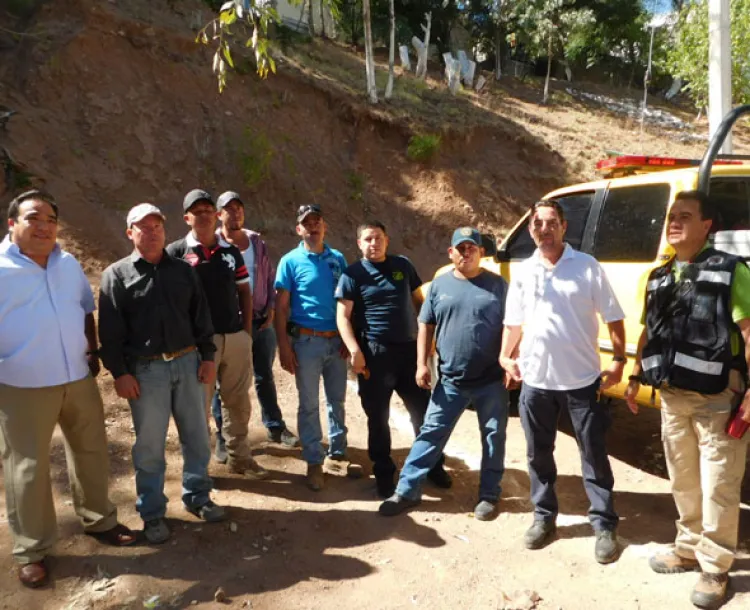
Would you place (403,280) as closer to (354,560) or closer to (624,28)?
(354,560)

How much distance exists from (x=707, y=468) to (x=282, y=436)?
3.10m

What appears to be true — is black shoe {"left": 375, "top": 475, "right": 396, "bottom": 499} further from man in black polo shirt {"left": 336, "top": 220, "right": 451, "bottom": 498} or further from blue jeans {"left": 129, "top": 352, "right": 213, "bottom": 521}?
blue jeans {"left": 129, "top": 352, "right": 213, "bottom": 521}

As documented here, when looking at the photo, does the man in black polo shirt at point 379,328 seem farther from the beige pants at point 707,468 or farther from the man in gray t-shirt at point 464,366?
the beige pants at point 707,468

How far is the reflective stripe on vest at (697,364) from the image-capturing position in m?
2.65

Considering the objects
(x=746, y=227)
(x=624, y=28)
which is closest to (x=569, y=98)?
(x=624, y=28)

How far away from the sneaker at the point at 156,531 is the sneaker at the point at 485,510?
1801 mm

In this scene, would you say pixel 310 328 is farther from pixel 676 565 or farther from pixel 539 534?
pixel 676 565

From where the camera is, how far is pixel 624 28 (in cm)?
2552

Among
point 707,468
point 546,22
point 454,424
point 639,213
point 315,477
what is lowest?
point 315,477

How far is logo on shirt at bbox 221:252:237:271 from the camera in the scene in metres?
3.83

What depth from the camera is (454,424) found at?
3650 mm

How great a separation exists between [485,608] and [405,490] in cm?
95

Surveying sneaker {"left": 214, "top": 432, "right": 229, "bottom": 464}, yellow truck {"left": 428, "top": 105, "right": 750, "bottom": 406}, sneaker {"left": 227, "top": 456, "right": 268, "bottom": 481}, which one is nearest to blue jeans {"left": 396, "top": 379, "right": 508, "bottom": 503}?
yellow truck {"left": 428, "top": 105, "right": 750, "bottom": 406}

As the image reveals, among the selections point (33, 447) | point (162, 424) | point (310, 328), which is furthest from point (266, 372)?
point (33, 447)
